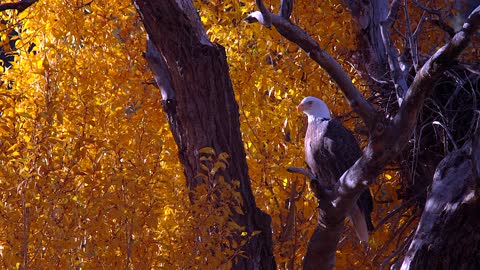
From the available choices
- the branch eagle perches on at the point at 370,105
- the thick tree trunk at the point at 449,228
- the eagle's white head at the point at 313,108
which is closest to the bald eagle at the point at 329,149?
the eagle's white head at the point at 313,108

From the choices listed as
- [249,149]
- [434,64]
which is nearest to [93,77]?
[249,149]

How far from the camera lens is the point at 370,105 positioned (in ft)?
18.3

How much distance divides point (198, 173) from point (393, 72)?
1.57m

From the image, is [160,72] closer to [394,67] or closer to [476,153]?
[394,67]

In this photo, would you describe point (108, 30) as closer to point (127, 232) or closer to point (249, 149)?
point (249, 149)

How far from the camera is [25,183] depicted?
540 centimetres

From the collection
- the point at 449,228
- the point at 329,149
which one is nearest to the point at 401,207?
the point at 329,149

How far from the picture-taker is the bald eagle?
7855 millimetres

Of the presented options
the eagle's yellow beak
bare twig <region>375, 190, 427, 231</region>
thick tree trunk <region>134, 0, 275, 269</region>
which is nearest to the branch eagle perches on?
thick tree trunk <region>134, 0, 275, 269</region>

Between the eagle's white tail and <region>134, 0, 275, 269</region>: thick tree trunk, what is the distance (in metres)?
1.35

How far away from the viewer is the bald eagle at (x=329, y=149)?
25.8ft

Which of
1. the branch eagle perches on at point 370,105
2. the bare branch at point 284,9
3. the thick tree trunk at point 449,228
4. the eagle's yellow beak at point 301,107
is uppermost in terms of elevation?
the eagle's yellow beak at point 301,107

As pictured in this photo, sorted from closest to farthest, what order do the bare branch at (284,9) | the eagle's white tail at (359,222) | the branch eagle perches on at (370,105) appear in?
1. the branch eagle perches on at (370,105)
2. the bare branch at (284,9)
3. the eagle's white tail at (359,222)

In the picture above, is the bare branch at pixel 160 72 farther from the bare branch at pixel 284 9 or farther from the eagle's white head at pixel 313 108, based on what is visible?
the bare branch at pixel 284 9
